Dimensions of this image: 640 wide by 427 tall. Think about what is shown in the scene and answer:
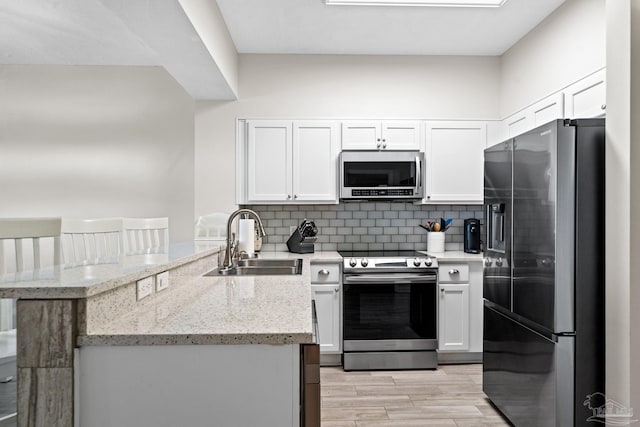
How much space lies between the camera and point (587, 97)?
107 inches

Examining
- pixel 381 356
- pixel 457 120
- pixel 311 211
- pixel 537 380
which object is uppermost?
pixel 457 120

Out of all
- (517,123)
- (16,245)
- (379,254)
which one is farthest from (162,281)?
(517,123)

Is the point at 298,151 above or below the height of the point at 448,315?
above

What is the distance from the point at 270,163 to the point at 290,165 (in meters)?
0.18

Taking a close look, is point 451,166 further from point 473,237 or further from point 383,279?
point 383,279

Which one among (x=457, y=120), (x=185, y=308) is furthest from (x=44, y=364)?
(x=457, y=120)

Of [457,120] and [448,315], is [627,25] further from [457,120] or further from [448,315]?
[448,315]

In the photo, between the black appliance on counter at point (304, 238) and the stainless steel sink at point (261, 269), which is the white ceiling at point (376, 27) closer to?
the black appliance on counter at point (304, 238)

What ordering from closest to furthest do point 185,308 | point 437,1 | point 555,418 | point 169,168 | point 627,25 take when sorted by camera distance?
1. point 185,308
2. point 627,25
3. point 555,418
4. point 437,1
5. point 169,168

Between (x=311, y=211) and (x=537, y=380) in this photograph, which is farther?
(x=311, y=211)

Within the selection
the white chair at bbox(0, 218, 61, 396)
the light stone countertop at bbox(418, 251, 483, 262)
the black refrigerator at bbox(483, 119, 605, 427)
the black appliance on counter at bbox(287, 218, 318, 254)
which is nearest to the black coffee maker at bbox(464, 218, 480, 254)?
the light stone countertop at bbox(418, 251, 483, 262)

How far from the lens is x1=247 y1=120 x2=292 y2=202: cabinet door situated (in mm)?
3812

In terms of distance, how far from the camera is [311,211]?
13.5 ft

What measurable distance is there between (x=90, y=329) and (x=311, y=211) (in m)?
3.09
